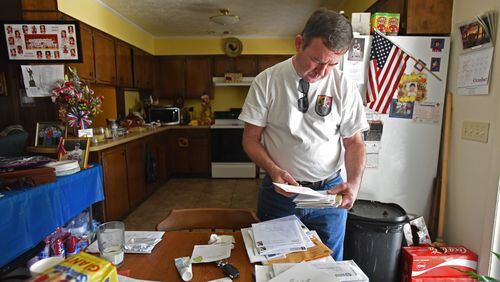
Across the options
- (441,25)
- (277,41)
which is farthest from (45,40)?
(277,41)

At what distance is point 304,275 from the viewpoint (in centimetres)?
76


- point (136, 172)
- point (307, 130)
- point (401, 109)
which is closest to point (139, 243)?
point (307, 130)

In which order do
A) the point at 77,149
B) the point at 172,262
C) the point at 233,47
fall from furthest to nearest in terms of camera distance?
the point at 233,47 < the point at 77,149 < the point at 172,262

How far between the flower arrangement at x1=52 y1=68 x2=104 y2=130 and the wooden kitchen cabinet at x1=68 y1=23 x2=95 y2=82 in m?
0.48

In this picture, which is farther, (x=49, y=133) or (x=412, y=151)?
(x=49, y=133)

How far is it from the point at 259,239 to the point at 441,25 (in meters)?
1.97

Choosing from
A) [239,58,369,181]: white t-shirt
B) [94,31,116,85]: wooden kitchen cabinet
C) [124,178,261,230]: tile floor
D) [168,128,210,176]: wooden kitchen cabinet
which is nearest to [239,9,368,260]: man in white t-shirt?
[239,58,369,181]: white t-shirt

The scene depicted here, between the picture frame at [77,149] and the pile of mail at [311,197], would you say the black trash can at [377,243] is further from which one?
the picture frame at [77,149]

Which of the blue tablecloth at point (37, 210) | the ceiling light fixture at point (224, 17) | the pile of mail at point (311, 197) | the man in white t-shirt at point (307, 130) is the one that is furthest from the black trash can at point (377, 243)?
the ceiling light fixture at point (224, 17)

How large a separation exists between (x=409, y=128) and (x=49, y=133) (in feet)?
9.45

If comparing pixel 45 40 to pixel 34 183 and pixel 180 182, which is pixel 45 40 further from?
pixel 180 182

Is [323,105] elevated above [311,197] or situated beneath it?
elevated above

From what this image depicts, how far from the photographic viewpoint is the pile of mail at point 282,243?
874mm

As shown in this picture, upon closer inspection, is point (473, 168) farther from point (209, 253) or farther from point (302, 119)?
point (209, 253)
